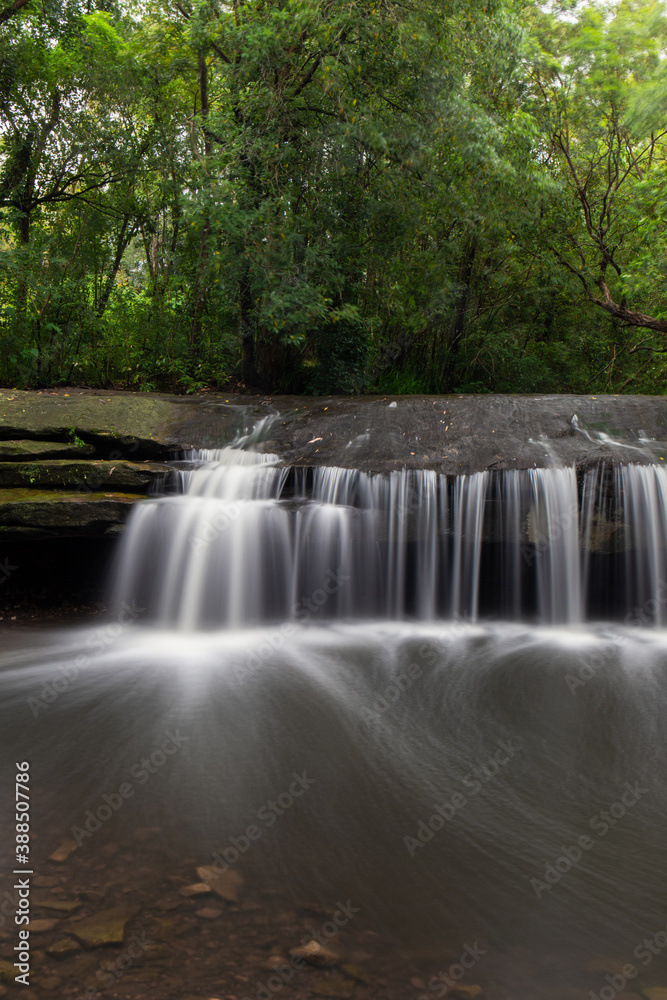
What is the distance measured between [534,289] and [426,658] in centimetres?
1188

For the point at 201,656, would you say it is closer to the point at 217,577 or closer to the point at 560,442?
the point at 217,577

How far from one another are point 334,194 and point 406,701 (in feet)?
31.4

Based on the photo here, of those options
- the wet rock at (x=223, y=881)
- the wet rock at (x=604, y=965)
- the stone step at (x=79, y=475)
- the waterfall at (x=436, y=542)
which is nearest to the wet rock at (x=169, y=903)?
the wet rock at (x=223, y=881)

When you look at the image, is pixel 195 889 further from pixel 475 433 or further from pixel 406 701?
pixel 475 433

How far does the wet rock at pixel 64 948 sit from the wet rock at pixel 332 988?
0.99 m

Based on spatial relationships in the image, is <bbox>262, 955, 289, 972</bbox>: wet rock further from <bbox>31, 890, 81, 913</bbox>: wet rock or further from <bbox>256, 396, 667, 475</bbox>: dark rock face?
<bbox>256, 396, 667, 475</bbox>: dark rock face

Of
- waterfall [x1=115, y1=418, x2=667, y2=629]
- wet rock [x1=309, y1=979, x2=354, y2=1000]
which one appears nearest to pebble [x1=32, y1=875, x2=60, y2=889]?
wet rock [x1=309, y1=979, x2=354, y2=1000]

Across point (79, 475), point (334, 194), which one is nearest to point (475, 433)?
point (79, 475)

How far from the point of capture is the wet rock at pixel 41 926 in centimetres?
273

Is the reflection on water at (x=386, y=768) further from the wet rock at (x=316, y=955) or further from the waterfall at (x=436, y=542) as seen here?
the waterfall at (x=436, y=542)

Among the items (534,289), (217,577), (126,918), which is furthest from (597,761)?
(534,289)

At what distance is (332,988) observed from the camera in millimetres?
2553

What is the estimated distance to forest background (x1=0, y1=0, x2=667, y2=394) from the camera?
1075cm

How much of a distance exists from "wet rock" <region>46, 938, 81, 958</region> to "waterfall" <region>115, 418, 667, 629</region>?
4.97m
